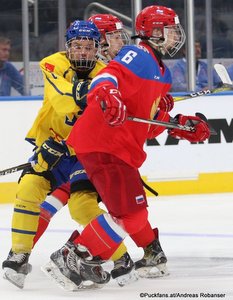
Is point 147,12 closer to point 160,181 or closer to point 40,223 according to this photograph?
point 40,223

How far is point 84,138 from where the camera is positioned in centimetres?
346

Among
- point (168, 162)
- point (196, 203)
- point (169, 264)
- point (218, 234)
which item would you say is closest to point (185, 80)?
point (168, 162)

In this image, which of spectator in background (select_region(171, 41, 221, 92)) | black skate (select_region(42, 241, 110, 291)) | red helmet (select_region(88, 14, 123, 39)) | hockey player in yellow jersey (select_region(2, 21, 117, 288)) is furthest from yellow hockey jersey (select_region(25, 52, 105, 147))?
spectator in background (select_region(171, 41, 221, 92))

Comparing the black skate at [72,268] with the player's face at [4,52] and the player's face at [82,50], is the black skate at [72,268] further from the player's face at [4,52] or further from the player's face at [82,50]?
the player's face at [4,52]

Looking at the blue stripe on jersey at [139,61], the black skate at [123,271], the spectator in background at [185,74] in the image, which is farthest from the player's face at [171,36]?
the spectator in background at [185,74]

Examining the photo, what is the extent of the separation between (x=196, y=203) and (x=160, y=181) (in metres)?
0.50

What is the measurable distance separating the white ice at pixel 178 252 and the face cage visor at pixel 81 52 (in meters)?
0.80

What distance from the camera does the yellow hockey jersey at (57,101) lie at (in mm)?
3582

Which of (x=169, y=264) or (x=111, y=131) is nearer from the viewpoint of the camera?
(x=111, y=131)

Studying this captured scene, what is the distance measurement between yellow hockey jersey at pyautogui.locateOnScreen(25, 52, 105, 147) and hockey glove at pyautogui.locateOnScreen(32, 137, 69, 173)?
3cm

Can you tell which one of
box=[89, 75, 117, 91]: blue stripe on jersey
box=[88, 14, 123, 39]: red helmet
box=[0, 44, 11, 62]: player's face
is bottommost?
box=[0, 44, 11, 62]: player's face

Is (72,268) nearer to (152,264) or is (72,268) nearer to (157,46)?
(152,264)

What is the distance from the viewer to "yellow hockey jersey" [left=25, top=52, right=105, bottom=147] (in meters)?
3.58

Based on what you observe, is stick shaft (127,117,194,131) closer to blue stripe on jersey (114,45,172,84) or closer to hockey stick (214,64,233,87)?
blue stripe on jersey (114,45,172,84)
